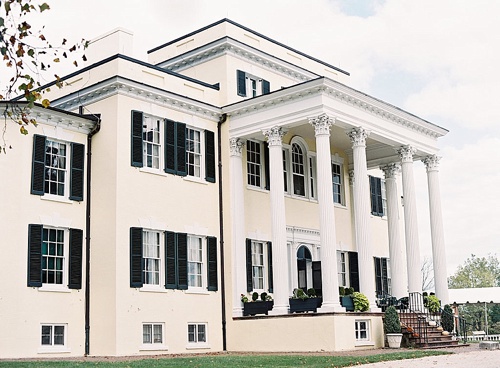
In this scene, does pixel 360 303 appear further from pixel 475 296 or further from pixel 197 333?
pixel 475 296

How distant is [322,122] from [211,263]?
6756 mm

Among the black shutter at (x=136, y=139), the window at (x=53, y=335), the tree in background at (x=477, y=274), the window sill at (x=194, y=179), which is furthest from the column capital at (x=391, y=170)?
the tree in background at (x=477, y=274)

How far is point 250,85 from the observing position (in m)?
30.4

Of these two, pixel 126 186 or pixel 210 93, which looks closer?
pixel 126 186

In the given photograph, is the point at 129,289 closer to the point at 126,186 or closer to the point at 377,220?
the point at 126,186

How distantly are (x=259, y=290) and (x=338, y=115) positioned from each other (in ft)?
25.2

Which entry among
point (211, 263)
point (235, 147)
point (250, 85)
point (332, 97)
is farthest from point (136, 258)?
point (250, 85)

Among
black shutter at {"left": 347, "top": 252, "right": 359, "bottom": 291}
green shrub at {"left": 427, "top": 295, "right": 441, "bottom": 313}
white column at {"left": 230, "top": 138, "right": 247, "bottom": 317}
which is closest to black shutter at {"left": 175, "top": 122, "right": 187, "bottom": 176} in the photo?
white column at {"left": 230, "top": 138, "right": 247, "bottom": 317}

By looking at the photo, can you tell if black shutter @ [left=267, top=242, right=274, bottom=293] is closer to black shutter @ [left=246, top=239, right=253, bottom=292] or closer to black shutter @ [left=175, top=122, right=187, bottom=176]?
black shutter @ [left=246, top=239, right=253, bottom=292]

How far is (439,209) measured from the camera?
103ft

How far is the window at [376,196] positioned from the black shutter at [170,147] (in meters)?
13.9

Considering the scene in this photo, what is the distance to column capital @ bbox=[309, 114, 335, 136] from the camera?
83.8 ft

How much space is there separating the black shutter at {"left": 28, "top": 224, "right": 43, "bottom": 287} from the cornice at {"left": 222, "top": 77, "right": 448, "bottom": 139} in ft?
30.7

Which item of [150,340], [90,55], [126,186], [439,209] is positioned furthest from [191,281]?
[439,209]
